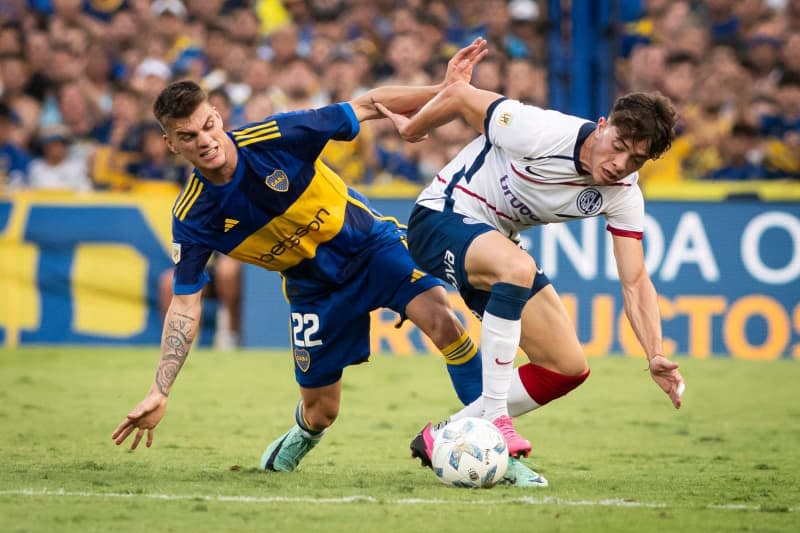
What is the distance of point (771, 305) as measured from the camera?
1247 centimetres

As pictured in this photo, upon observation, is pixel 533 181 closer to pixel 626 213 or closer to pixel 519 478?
pixel 626 213

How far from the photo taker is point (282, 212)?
661 centimetres

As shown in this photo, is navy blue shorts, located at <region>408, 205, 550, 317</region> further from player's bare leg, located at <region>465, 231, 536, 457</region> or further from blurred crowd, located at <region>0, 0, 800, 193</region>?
blurred crowd, located at <region>0, 0, 800, 193</region>

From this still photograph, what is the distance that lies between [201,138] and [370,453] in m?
2.42

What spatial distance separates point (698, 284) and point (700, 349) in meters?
0.66

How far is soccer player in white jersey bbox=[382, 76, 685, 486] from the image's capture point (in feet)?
19.6

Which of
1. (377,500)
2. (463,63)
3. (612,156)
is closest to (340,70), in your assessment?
(463,63)

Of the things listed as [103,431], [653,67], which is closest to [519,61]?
[653,67]

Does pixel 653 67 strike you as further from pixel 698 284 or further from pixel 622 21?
pixel 698 284

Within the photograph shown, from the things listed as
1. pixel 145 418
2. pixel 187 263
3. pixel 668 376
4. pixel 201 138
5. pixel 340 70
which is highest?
pixel 340 70

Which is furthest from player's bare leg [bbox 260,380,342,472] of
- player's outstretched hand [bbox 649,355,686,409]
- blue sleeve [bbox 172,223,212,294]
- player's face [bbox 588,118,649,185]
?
player's face [bbox 588,118,649,185]

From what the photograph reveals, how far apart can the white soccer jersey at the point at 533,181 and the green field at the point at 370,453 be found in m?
1.39

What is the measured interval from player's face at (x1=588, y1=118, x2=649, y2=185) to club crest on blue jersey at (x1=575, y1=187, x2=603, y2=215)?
0.19 meters

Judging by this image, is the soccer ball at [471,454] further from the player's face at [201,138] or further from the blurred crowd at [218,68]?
the blurred crowd at [218,68]
